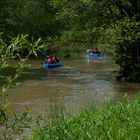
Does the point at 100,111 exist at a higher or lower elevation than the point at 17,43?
lower

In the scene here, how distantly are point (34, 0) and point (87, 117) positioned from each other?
4203cm

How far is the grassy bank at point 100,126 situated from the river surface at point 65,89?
5.52 m

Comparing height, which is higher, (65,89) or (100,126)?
(100,126)

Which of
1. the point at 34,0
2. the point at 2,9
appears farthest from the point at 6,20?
the point at 34,0

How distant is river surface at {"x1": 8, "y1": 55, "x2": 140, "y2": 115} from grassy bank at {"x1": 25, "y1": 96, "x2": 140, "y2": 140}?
5520 mm

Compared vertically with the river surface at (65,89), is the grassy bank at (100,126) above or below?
above

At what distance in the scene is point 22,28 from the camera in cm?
4388

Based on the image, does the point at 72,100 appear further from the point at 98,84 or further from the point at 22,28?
the point at 22,28

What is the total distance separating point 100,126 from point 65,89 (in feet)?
49.2

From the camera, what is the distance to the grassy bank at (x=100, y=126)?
639cm

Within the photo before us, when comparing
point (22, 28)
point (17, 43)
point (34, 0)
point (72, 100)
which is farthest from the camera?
point (34, 0)

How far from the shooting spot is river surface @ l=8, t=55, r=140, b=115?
17.0 metres

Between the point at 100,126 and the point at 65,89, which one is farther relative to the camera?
the point at 65,89

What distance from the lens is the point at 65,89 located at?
21984 millimetres
